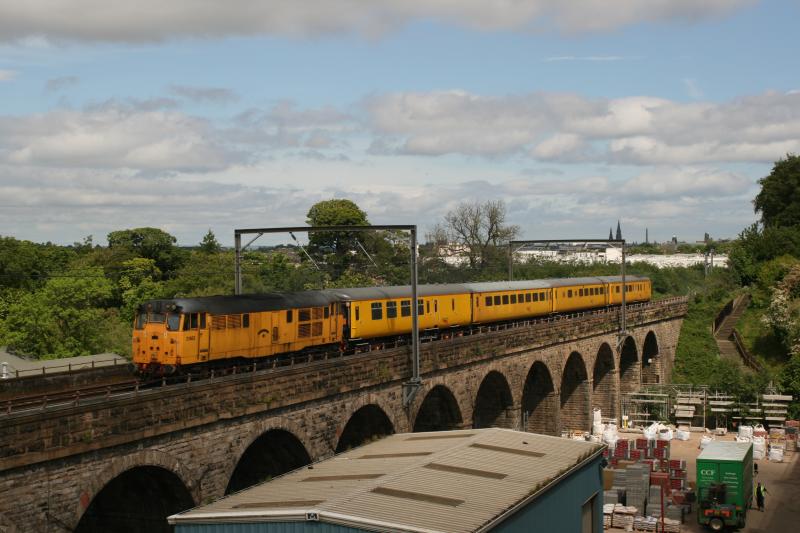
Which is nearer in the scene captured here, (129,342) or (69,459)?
(69,459)

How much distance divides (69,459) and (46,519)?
4.38 feet

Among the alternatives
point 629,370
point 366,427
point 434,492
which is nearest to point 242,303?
point 366,427

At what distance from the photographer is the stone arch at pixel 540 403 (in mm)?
48000

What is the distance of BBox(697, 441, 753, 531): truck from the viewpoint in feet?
113

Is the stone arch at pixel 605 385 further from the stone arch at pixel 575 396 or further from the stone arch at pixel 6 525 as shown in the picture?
the stone arch at pixel 6 525

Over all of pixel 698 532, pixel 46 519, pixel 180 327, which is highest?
pixel 180 327

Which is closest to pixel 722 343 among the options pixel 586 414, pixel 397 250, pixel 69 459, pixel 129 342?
Answer: pixel 586 414

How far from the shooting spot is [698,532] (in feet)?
115

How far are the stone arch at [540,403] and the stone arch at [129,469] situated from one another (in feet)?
92.0

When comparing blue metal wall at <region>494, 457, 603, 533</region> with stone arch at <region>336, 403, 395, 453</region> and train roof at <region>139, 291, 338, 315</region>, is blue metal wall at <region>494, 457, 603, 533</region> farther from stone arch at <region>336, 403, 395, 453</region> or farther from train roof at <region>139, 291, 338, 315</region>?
train roof at <region>139, 291, 338, 315</region>

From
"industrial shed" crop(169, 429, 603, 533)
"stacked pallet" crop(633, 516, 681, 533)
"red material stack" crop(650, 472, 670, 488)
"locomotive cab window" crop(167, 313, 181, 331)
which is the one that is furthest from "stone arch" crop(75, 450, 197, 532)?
"red material stack" crop(650, 472, 670, 488)

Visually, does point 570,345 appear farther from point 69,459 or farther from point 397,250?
point 397,250

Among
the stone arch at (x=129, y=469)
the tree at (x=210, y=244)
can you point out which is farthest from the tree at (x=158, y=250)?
the stone arch at (x=129, y=469)

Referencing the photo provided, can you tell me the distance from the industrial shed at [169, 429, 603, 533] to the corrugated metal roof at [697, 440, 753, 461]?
1064 centimetres
